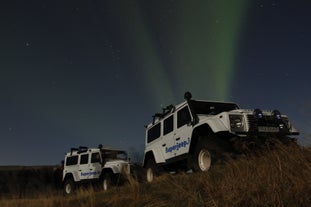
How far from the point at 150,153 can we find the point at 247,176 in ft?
24.8

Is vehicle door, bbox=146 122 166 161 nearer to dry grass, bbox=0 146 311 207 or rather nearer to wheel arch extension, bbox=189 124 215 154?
wheel arch extension, bbox=189 124 215 154

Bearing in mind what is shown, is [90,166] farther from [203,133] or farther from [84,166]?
[203,133]

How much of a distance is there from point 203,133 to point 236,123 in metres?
1.06

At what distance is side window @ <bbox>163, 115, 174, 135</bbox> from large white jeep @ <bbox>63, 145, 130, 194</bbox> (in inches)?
188

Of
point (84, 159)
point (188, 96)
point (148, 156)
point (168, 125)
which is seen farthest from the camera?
point (84, 159)

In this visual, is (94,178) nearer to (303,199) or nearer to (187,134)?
(187,134)

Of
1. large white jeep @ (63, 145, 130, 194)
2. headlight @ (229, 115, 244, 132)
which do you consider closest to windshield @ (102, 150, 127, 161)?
large white jeep @ (63, 145, 130, 194)

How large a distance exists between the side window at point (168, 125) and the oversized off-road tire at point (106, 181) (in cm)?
492

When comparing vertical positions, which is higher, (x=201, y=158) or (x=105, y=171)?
(x=105, y=171)

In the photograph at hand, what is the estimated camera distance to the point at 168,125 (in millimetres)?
10117

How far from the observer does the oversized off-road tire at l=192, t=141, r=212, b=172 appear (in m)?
7.48

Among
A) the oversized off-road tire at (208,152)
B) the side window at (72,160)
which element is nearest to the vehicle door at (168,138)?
the oversized off-road tire at (208,152)

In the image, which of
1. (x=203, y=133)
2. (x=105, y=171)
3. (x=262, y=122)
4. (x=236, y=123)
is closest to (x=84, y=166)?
(x=105, y=171)

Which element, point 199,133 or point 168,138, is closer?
point 199,133
